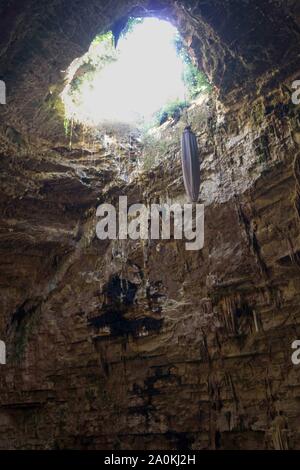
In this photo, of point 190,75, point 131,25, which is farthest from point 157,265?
point 131,25

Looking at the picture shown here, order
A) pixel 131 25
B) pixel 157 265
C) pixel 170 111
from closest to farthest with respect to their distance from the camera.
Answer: pixel 157 265, pixel 170 111, pixel 131 25

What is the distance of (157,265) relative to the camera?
22.7 ft

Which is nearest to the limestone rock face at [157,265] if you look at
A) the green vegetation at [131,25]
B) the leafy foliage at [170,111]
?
the leafy foliage at [170,111]

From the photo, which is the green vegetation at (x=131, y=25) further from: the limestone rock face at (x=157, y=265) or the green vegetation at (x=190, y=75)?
the limestone rock face at (x=157, y=265)

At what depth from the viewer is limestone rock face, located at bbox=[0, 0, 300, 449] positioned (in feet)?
18.1

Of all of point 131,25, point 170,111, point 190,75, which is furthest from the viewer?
point 131,25

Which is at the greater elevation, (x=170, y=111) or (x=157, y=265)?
(x=170, y=111)

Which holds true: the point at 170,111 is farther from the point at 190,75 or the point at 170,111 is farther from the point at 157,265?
the point at 157,265

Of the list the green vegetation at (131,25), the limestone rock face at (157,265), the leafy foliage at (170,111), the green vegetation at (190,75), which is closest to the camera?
the limestone rock face at (157,265)

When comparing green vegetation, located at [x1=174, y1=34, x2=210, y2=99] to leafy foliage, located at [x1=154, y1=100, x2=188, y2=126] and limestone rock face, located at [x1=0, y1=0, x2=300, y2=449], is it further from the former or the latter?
limestone rock face, located at [x1=0, y1=0, x2=300, y2=449]

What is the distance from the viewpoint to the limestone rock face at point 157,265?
5.50 m

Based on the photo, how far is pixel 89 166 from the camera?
7723mm

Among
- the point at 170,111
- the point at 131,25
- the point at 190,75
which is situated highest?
the point at 131,25
